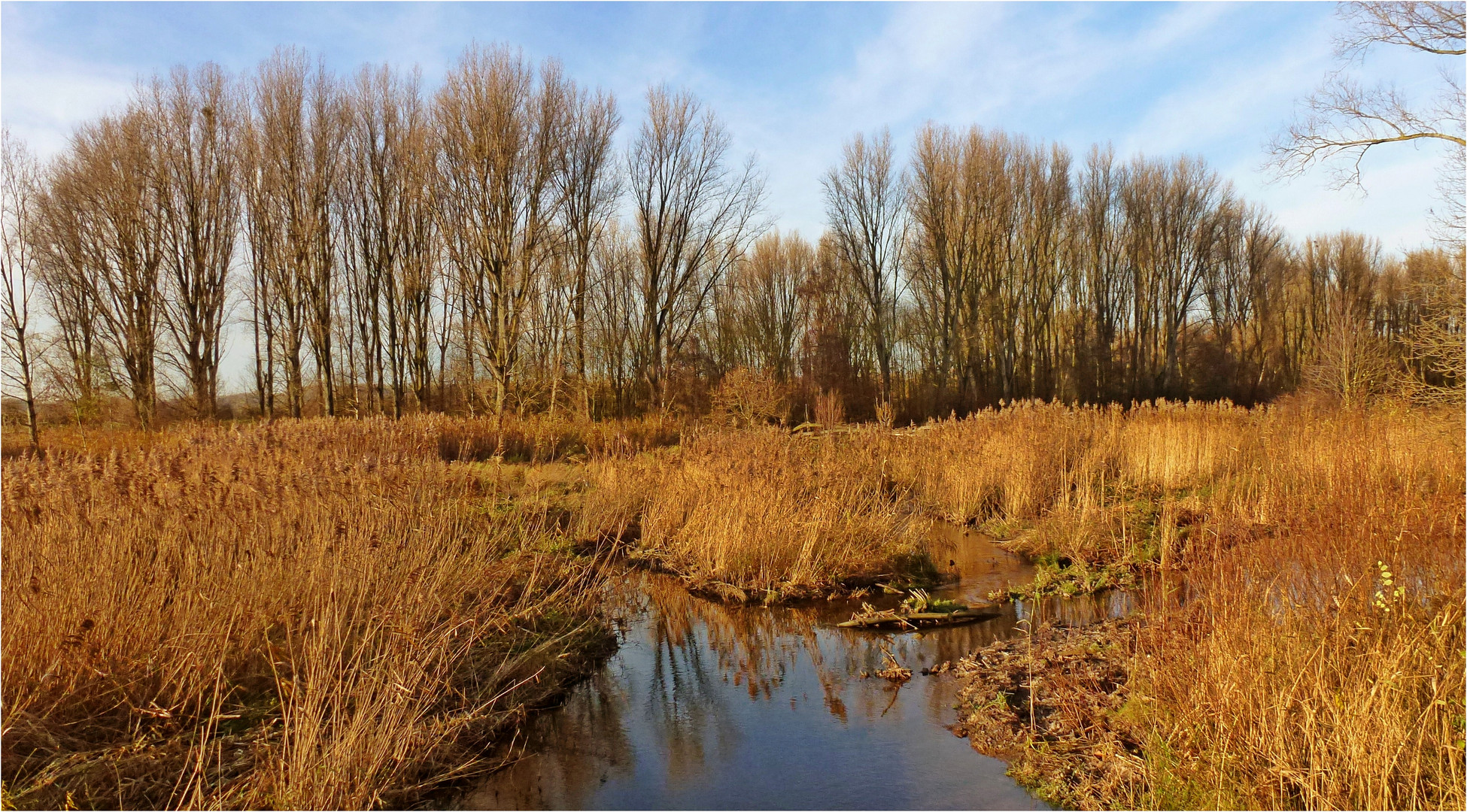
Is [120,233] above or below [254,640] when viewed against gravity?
above

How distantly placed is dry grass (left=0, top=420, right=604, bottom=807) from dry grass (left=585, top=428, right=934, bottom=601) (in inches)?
77.0

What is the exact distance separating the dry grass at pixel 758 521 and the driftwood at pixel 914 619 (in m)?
1.00

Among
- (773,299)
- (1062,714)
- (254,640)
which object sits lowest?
(1062,714)

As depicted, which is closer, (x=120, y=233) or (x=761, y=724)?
(x=761, y=724)

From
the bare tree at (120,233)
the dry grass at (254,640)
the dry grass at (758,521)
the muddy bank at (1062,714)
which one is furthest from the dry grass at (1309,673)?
the bare tree at (120,233)

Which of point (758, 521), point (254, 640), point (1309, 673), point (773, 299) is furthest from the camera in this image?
point (773, 299)

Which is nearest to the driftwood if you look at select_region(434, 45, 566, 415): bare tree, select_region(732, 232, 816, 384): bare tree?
select_region(434, 45, 566, 415): bare tree

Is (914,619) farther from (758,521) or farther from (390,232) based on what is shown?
(390,232)

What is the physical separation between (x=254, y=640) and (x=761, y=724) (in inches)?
120

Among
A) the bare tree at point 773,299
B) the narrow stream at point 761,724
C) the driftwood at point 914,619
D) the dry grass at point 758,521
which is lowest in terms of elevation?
the narrow stream at point 761,724

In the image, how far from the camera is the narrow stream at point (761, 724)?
414cm

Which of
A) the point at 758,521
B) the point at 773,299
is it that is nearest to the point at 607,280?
the point at 773,299

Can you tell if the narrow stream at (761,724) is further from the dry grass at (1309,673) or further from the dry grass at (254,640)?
the dry grass at (1309,673)

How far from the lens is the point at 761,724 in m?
5.03
